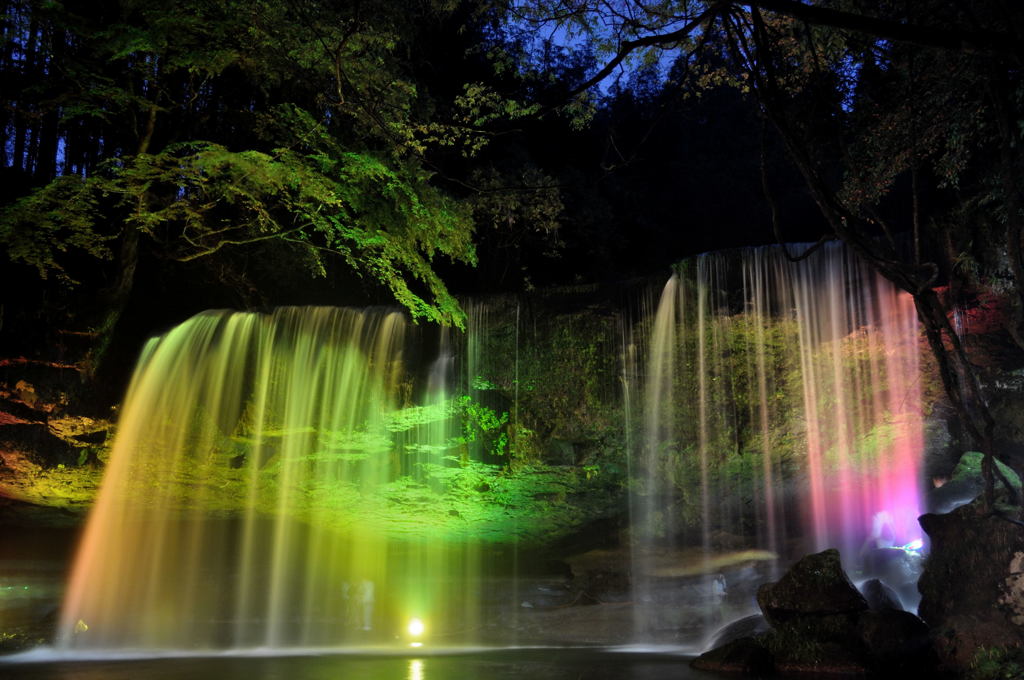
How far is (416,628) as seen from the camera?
14.7 m

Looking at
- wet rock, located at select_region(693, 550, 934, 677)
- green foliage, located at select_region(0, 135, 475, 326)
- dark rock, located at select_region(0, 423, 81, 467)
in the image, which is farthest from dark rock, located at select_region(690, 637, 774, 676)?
dark rock, located at select_region(0, 423, 81, 467)

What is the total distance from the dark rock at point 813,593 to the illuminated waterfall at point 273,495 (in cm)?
667

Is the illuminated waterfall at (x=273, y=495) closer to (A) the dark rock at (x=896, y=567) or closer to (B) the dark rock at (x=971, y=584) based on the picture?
(A) the dark rock at (x=896, y=567)

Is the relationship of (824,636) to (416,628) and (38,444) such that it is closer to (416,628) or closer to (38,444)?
(416,628)

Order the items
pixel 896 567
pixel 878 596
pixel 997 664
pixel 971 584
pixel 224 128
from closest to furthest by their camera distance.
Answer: pixel 997 664
pixel 971 584
pixel 878 596
pixel 896 567
pixel 224 128

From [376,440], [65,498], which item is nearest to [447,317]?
[376,440]

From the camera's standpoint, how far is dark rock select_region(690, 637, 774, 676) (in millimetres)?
8463

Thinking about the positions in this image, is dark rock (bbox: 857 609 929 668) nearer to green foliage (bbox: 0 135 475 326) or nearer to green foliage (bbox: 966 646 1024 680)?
green foliage (bbox: 966 646 1024 680)

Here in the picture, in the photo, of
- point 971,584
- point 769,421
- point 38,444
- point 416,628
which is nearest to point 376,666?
point 416,628

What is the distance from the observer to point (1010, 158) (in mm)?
4785

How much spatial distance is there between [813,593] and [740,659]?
131 cm

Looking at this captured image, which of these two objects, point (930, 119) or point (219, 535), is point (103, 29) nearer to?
point (219, 535)

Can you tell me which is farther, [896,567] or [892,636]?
[896,567]

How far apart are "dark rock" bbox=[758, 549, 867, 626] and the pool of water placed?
148 cm
